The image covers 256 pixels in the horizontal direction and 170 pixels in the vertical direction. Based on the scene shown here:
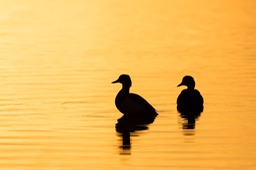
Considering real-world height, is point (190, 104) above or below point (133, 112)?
above

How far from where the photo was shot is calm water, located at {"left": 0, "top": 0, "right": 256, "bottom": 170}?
23094 millimetres

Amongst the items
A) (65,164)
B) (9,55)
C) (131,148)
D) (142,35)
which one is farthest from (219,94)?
(142,35)

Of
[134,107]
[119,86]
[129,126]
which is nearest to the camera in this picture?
[129,126]

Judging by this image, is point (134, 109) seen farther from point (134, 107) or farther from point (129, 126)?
point (129, 126)

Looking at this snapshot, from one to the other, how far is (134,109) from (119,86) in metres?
6.35

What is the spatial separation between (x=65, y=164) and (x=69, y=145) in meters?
2.00

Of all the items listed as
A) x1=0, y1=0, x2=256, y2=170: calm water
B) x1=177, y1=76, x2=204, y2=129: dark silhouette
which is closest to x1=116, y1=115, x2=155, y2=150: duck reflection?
x1=0, y1=0, x2=256, y2=170: calm water

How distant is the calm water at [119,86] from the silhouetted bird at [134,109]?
0.38m

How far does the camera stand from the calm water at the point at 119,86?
75.8ft

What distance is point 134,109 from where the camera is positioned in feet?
93.4

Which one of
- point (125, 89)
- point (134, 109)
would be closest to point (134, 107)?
point (134, 109)

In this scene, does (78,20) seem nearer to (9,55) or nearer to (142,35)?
(142,35)

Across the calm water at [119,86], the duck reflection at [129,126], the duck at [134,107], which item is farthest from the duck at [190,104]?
the duck reflection at [129,126]

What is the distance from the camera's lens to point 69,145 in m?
24.0
